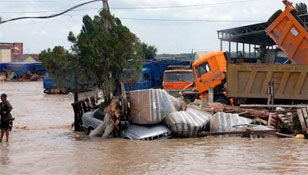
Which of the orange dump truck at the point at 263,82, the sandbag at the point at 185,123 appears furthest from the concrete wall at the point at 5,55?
the sandbag at the point at 185,123

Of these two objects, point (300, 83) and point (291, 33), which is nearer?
point (300, 83)

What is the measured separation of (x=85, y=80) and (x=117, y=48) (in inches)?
73.1

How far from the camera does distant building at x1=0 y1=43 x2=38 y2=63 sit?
9300 centimetres

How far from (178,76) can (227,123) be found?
11945 millimetres

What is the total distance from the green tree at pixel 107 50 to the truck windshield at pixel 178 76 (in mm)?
9757

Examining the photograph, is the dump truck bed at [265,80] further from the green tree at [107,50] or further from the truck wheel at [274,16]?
the green tree at [107,50]

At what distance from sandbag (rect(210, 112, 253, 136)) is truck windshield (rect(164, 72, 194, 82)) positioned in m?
11.4

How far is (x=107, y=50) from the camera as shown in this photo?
14.5 m

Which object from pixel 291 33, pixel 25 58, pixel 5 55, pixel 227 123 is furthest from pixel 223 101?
pixel 25 58

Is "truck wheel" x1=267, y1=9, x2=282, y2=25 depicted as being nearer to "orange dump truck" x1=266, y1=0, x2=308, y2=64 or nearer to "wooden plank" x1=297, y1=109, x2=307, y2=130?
"orange dump truck" x1=266, y1=0, x2=308, y2=64

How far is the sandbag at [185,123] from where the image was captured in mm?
13016

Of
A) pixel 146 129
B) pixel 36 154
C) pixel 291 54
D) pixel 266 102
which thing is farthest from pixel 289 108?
pixel 36 154

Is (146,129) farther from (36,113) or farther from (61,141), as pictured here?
(36,113)

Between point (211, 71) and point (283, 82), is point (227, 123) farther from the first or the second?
point (211, 71)
